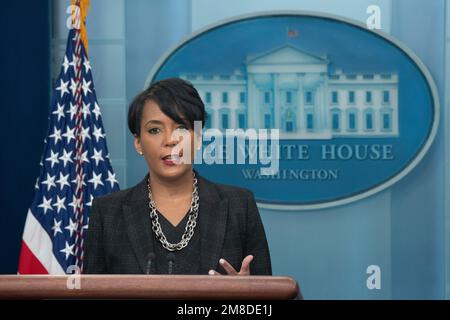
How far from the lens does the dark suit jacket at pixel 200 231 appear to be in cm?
162

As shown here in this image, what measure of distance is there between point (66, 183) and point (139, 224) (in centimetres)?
136

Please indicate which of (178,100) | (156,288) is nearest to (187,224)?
(178,100)

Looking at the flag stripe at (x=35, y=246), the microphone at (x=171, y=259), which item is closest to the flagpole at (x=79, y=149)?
the flag stripe at (x=35, y=246)

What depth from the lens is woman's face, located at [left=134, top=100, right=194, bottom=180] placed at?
1.71 metres

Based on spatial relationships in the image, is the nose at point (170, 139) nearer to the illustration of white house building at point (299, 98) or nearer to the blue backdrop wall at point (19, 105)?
the illustration of white house building at point (299, 98)

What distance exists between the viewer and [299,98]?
321 centimetres

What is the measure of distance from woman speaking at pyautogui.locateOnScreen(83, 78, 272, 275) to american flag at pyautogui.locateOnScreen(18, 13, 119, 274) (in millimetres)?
1223

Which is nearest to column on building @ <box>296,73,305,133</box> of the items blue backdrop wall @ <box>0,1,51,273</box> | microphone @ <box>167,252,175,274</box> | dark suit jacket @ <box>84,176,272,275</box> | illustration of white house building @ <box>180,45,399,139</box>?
illustration of white house building @ <box>180,45,399,139</box>

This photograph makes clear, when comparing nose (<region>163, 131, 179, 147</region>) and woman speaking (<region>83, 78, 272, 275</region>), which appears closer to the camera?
woman speaking (<region>83, 78, 272, 275</region>)

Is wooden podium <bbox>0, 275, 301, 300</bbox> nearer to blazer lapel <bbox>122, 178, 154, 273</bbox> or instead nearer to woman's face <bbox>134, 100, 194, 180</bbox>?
blazer lapel <bbox>122, 178, 154, 273</bbox>

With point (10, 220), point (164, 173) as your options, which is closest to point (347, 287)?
point (10, 220)

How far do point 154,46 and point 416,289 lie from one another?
1549mm

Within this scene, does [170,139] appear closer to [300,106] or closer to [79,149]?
[79,149]

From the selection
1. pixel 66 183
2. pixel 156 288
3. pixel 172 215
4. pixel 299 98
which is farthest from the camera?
pixel 299 98
